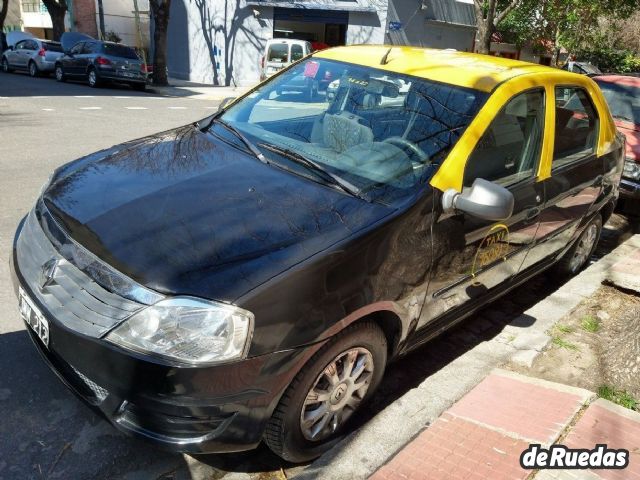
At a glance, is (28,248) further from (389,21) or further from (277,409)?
(389,21)

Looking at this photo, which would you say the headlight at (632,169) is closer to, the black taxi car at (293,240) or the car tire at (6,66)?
the black taxi car at (293,240)

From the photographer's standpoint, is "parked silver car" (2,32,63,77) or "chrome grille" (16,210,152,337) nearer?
"chrome grille" (16,210,152,337)

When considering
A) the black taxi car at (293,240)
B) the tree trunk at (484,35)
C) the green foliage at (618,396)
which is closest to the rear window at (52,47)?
the tree trunk at (484,35)

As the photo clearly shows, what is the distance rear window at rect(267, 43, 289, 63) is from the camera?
19.1 metres

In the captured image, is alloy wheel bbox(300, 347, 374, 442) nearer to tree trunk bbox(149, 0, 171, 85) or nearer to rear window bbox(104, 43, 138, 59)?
rear window bbox(104, 43, 138, 59)

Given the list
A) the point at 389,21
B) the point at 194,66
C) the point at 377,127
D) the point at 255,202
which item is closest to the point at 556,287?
the point at 377,127

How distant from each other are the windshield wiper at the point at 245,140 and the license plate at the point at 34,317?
4.39 feet

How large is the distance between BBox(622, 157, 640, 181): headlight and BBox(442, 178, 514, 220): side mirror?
15.4 feet

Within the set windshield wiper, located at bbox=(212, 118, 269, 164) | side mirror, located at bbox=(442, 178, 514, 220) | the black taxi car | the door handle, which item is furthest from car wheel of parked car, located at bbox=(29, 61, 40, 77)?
side mirror, located at bbox=(442, 178, 514, 220)

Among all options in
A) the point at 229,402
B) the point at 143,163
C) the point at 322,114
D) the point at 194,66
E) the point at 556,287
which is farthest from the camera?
the point at 194,66

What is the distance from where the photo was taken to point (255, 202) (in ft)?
8.48

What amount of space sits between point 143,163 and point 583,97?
10.9 feet

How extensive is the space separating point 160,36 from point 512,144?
2070 cm

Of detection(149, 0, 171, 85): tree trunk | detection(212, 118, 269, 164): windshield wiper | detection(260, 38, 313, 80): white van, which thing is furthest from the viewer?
detection(149, 0, 171, 85): tree trunk
